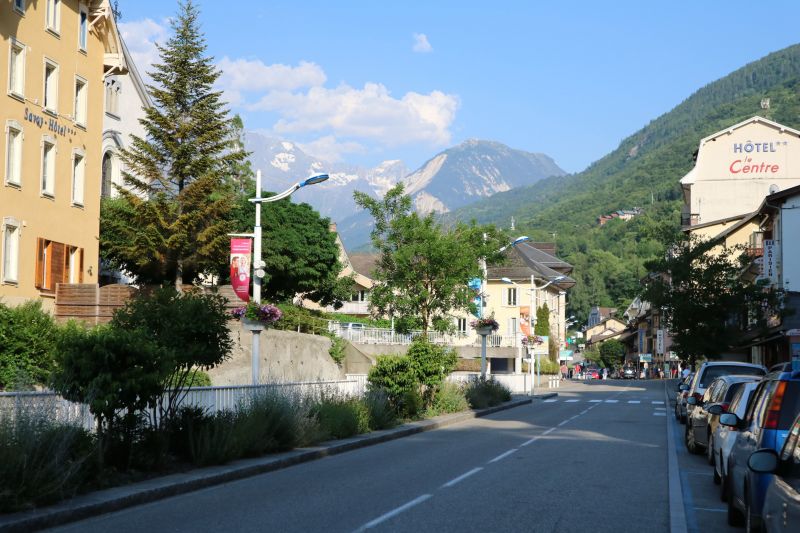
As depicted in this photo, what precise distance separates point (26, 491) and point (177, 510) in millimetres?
1857

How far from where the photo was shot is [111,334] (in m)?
12.3

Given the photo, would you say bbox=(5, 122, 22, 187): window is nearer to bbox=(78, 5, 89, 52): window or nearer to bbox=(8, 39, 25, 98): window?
bbox=(8, 39, 25, 98): window

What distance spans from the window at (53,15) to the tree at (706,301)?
104ft

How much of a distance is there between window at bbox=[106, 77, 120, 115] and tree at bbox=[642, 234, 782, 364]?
92.8ft

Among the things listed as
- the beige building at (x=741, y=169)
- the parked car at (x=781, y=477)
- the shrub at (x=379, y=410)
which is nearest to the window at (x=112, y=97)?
the shrub at (x=379, y=410)

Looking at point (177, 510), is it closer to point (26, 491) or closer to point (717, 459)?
point (26, 491)

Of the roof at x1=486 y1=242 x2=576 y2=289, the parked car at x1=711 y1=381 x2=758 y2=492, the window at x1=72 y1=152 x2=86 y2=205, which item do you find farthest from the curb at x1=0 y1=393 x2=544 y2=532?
the roof at x1=486 y1=242 x2=576 y2=289

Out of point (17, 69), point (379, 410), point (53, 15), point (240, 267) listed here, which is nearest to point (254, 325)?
point (240, 267)

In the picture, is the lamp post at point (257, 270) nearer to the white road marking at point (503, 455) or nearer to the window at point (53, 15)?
the white road marking at point (503, 455)

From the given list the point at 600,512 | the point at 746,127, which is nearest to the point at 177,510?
the point at 600,512

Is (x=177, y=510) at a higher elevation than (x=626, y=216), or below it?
below

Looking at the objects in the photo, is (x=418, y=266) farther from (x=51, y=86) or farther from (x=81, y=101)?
(x=51, y=86)

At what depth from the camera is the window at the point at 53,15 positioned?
33000mm

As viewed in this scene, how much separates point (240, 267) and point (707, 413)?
38.4 ft
